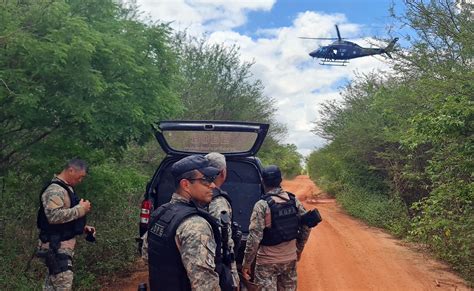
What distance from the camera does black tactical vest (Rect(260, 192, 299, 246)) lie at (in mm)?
4598

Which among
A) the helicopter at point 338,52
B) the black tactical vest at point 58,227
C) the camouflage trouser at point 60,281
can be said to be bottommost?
the camouflage trouser at point 60,281

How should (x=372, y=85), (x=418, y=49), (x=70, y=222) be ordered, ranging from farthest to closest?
(x=372, y=85), (x=418, y=49), (x=70, y=222)

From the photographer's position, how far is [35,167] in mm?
5980

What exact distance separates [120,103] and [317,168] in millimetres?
23612

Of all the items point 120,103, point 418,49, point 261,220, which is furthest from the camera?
point 418,49

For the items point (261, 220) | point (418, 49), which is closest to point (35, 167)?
point (261, 220)

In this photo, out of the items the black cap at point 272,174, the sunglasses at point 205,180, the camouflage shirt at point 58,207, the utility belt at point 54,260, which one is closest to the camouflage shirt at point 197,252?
the sunglasses at point 205,180

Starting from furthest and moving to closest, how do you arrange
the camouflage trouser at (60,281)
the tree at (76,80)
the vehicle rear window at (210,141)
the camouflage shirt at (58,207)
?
the vehicle rear window at (210,141) → the tree at (76,80) → the camouflage trouser at (60,281) → the camouflage shirt at (58,207)

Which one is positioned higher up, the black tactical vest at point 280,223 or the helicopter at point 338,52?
the helicopter at point 338,52

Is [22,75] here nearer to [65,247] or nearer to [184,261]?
[65,247]

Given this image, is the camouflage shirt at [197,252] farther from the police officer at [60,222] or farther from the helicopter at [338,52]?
the helicopter at [338,52]

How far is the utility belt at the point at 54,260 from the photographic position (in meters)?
4.73

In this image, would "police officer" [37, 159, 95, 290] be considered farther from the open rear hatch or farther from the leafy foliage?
the leafy foliage

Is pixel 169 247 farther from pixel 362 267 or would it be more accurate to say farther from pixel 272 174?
pixel 362 267
